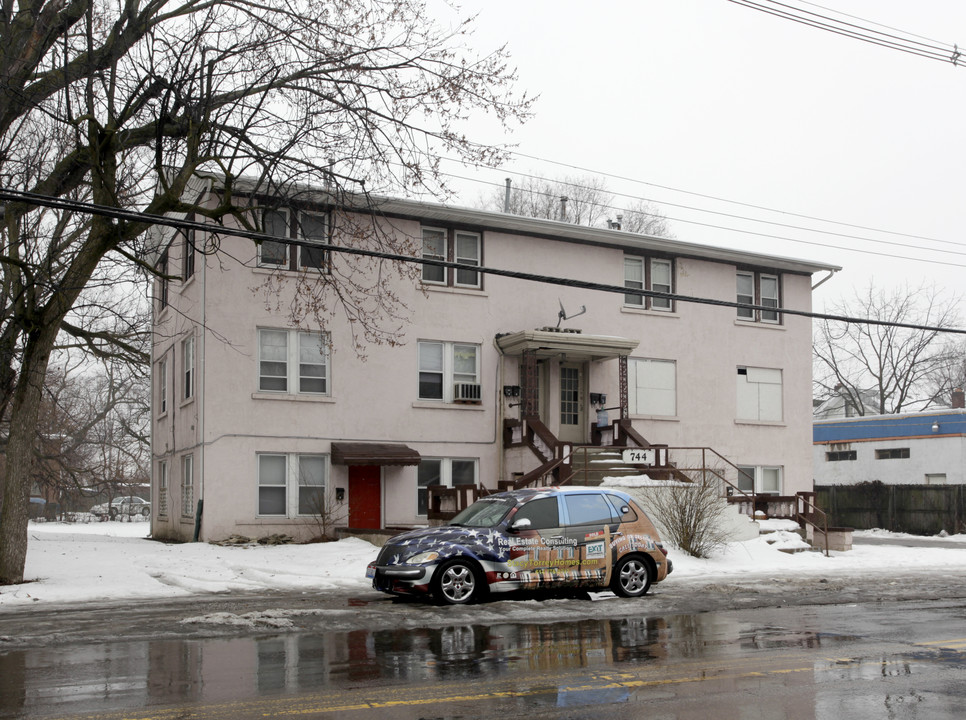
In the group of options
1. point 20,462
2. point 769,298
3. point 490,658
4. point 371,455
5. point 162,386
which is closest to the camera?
point 490,658

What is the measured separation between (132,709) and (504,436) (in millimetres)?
19546

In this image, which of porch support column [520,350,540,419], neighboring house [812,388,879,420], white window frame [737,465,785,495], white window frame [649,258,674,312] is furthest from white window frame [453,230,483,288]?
neighboring house [812,388,879,420]

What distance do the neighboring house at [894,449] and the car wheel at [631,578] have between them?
28.4 metres

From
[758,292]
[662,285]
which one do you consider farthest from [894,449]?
[662,285]

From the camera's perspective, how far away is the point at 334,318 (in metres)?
25.0

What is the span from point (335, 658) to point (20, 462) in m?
9.02

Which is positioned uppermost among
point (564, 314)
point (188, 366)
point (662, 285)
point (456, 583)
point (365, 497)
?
point (662, 285)

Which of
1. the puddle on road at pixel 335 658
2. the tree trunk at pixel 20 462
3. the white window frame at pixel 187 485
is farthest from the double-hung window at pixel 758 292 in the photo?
the tree trunk at pixel 20 462

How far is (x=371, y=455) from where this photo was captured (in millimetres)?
24094

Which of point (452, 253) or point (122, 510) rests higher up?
point (452, 253)

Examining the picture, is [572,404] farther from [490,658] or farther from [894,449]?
[894,449]

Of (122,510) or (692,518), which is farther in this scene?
(122,510)

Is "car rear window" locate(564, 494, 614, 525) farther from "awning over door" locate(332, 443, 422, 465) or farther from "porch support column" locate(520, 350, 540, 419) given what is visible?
"porch support column" locate(520, 350, 540, 419)

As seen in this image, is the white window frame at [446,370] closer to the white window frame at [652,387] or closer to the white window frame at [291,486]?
the white window frame at [291,486]
